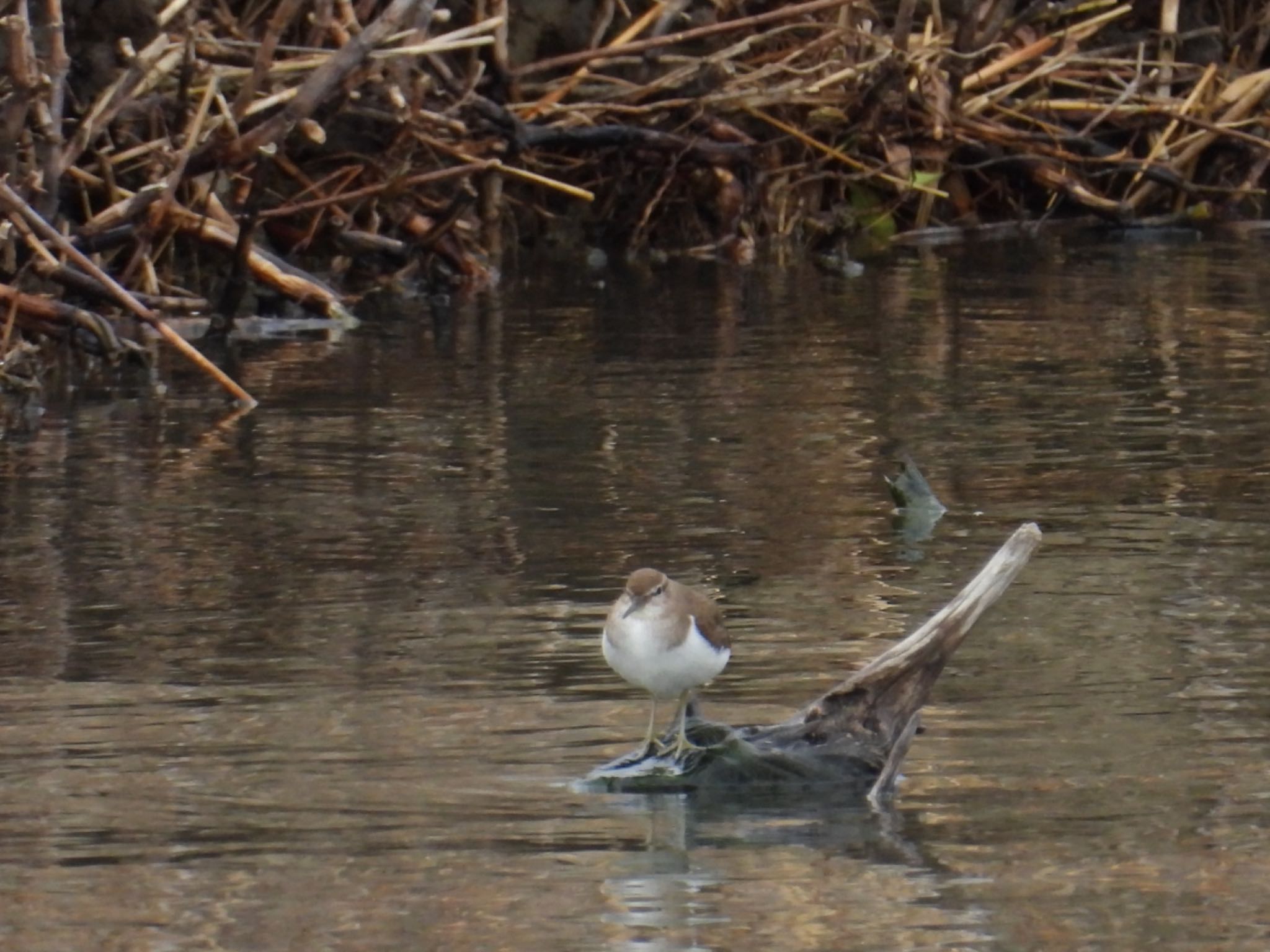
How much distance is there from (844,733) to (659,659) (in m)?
0.45

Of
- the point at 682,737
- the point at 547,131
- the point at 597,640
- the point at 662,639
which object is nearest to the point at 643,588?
the point at 662,639

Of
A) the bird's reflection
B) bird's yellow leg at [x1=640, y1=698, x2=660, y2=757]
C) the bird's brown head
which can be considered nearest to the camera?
the bird's reflection

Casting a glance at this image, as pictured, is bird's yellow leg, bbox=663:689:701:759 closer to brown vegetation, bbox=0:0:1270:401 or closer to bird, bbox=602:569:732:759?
bird, bbox=602:569:732:759

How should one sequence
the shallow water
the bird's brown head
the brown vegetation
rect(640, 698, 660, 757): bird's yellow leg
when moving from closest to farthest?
the shallow water
the bird's brown head
rect(640, 698, 660, 757): bird's yellow leg
the brown vegetation

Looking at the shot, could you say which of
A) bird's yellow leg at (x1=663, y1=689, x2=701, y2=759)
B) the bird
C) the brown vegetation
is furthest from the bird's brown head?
the brown vegetation

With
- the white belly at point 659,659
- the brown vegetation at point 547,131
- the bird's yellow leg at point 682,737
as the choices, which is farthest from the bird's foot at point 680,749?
the brown vegetation at point 547,131

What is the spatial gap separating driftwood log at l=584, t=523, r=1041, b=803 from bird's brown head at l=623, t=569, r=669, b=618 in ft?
1.13

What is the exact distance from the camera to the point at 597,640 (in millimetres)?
6391

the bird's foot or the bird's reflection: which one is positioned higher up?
the bird's foot

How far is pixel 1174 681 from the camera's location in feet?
19.2

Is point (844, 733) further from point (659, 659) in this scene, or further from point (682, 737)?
point (659, 659)

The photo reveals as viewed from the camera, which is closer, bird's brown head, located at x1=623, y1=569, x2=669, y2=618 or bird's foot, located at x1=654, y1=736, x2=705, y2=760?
bird's brown head, located at x1=623, y1=569, x2=669, y2=618

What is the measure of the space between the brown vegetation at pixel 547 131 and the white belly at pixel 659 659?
554cm

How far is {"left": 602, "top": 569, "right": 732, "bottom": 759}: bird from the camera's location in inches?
194
